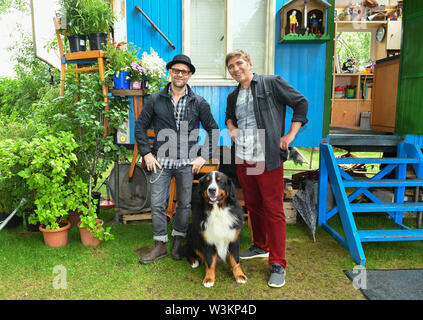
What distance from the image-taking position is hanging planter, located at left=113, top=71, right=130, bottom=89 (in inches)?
142

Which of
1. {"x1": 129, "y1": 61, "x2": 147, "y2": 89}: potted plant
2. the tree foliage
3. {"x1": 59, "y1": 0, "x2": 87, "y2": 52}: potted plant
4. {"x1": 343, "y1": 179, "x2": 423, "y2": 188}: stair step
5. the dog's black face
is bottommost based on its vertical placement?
{"x1": 343, "y1": 179, "x2": 423, "y2": 188}: stair step

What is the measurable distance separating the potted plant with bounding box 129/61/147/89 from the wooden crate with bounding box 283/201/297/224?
2498 millimetres

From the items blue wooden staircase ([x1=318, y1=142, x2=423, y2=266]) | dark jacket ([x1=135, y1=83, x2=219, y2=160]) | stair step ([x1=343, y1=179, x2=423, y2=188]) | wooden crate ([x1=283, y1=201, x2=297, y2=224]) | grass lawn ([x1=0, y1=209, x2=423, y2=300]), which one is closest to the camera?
grass lawn ([x1=0, y1=209, x2=423, y2=300])

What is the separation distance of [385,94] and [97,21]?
4.69 meters

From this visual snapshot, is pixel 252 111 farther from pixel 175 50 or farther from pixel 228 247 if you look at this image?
pixel 175 50

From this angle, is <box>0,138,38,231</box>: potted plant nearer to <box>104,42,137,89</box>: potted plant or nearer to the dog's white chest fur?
<box>104,42,137,89</box>: potted plant

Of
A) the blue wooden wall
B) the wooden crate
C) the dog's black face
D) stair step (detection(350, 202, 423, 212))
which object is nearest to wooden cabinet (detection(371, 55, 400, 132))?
the blue wooden wall

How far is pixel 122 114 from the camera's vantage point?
3.65 meters

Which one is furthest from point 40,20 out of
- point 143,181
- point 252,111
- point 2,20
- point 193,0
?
point 2,20

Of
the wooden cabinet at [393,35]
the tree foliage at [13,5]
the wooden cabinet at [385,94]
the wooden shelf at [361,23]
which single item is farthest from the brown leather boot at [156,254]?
the tree foliage at [13,5]

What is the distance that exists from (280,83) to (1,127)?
12.1ft

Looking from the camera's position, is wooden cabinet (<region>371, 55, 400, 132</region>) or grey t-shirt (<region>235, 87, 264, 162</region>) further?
wooden cabinet (<region>371, 55, 400, 132</region>)

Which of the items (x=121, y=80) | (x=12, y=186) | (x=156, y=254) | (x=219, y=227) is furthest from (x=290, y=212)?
(x=12, y=186)

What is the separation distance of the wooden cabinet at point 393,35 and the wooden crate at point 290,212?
5.29 m
